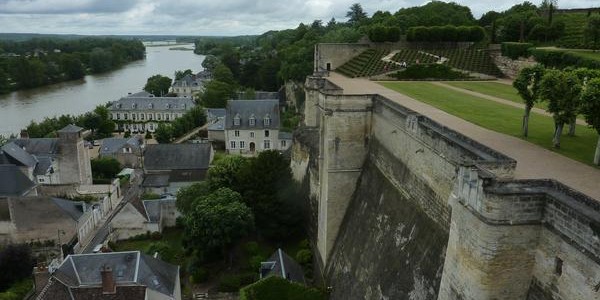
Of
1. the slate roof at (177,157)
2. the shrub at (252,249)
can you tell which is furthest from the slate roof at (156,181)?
the shrub at (252,249)

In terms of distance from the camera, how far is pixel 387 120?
17500 millimetres

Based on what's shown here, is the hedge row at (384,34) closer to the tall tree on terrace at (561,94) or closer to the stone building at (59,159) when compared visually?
the stone building at (59,159)

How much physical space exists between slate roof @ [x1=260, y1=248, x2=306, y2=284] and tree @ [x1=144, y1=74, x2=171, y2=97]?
63.3 meters

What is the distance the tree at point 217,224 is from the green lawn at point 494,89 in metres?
14.6

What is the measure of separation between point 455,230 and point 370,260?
7146 millimetres

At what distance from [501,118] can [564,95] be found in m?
5.28

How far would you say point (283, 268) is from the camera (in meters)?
19.4

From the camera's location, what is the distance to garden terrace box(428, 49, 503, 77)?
36500 millimetres

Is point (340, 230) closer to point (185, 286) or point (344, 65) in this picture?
point (185, 286)

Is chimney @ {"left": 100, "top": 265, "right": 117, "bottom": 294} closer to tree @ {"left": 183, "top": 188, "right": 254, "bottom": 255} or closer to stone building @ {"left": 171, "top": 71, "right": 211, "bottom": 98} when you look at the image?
tree @ {"left": 183, "top": 188, "right": 254, "bottom": 255}

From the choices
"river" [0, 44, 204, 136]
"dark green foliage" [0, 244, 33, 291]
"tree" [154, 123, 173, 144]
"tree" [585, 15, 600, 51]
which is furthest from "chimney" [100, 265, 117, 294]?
"river" [0, 44, 204, 136]

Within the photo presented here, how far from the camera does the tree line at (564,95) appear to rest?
40.1ft

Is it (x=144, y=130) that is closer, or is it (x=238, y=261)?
(x=238, y=261)

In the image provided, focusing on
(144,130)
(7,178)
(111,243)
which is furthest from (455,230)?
(144,130)
